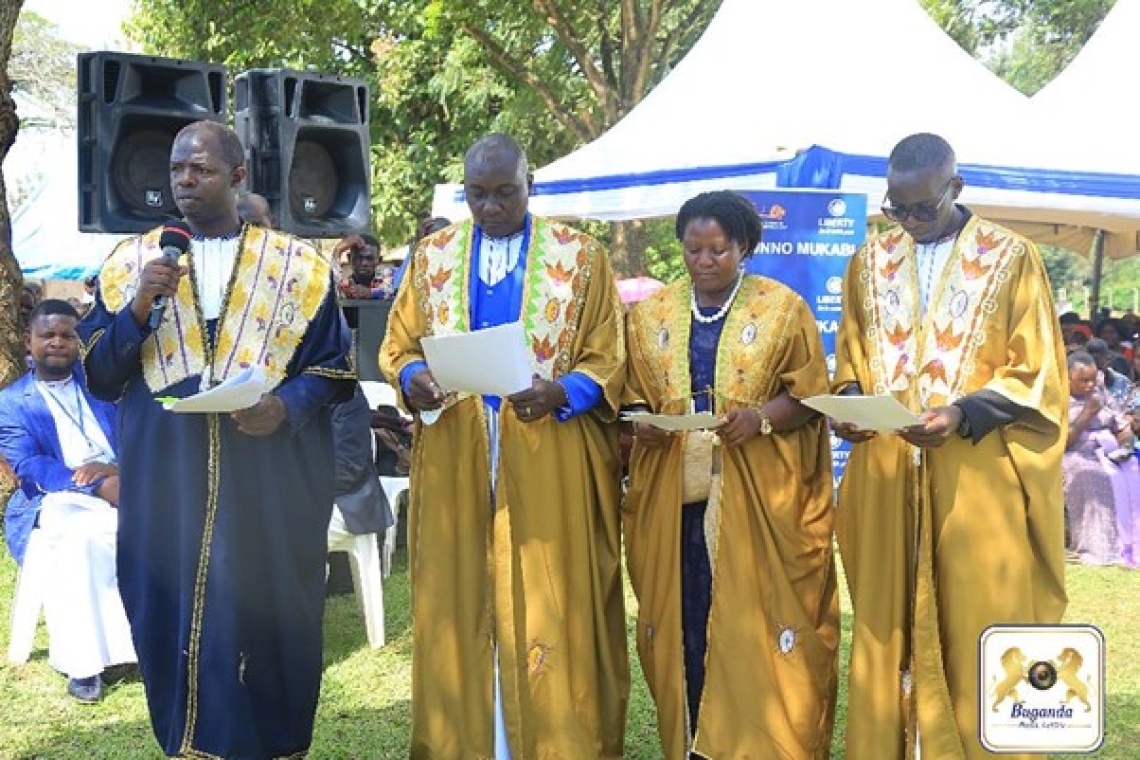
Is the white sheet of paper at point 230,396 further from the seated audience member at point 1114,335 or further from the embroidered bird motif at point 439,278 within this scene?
the seated audience member at point 1114,335

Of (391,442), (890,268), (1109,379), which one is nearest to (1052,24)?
(1109,379)

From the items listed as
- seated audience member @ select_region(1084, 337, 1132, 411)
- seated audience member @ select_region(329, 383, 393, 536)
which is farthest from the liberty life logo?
A: seated audience member @ select_region(1084, 337, 1132, 411)

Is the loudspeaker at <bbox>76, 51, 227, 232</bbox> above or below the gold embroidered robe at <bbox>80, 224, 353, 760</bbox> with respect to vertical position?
above

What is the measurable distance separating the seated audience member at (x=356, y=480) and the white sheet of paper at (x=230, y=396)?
2.95 m

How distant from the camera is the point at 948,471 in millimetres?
4031

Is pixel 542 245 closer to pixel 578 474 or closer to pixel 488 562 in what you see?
pixel 578 474

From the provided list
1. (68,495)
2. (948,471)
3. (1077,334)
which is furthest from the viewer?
(1077,334)

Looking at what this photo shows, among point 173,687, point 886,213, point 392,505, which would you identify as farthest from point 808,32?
point 173,687

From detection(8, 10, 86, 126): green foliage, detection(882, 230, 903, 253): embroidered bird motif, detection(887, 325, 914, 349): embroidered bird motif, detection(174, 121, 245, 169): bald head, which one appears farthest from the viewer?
detection(8, 10, 86, 126): green foliage

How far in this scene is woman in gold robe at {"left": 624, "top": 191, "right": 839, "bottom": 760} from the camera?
427 cm

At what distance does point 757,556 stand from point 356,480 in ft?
10.1

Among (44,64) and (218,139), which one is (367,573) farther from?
(44,64)

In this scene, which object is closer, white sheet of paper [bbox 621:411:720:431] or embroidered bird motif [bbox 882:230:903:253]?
white sheet of paper [bbox 621:411:720:431]

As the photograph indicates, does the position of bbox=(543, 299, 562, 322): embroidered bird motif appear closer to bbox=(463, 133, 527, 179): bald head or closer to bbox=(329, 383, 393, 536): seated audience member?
bbox=(463, 133, 527, 179): bald head
